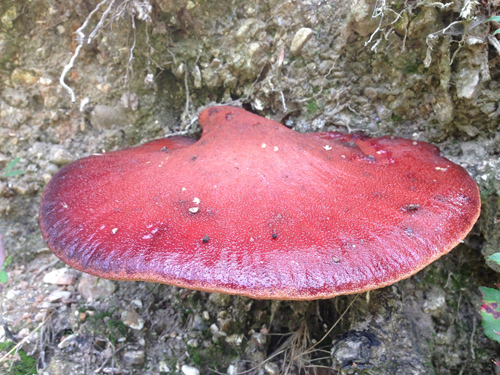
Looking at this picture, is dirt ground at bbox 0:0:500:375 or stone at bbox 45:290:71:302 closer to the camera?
dirt ground at bbox 0:0:500:375

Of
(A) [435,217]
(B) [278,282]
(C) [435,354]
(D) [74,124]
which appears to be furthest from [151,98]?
(C) [435,354]

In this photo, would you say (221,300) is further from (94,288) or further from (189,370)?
(94,288)

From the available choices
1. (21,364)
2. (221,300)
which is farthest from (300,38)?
(21,364)

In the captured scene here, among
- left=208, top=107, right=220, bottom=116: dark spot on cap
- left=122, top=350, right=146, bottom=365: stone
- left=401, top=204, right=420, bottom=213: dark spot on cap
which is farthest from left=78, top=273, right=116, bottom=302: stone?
left=401, top=204, right=420, bottom=213: dark spot on cap

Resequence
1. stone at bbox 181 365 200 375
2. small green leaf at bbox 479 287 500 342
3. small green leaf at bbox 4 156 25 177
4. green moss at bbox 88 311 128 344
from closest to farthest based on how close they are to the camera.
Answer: small green leaf at bbox 479 287 500 342
stone at bbox 181 365 200 375
green moss at bbox 88 311 128 344
small green leaf at bbox 4 156 25 177

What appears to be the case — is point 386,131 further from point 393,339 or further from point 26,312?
point 26,312

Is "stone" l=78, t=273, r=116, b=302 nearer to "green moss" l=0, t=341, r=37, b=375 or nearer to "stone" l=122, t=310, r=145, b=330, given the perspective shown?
"stone" l=122, t=310, r=145, b=330
